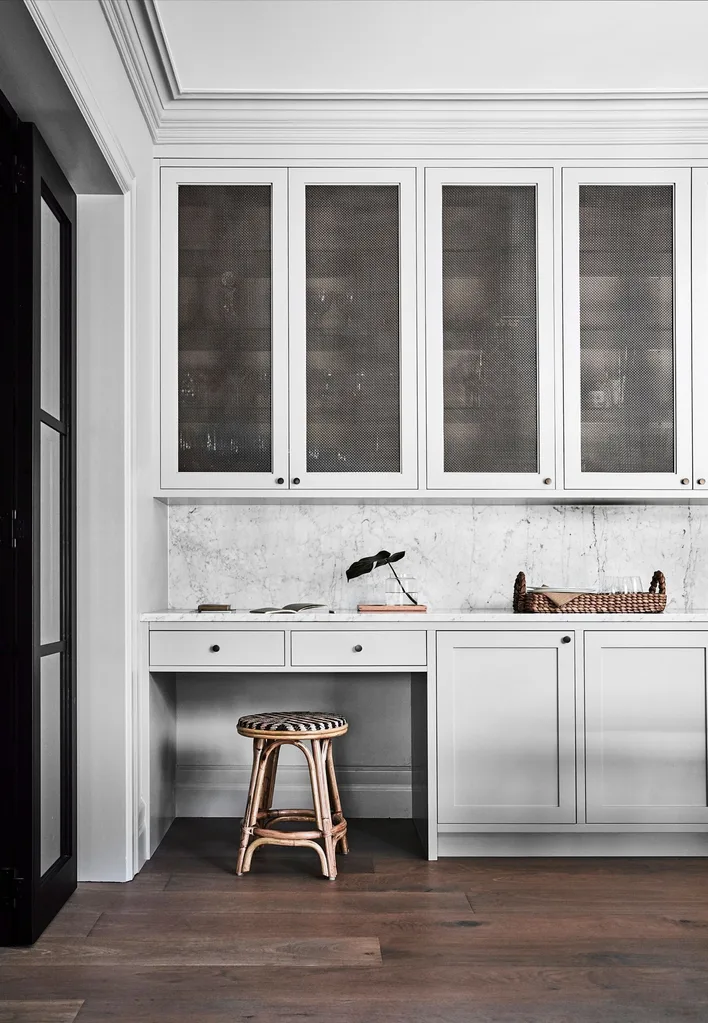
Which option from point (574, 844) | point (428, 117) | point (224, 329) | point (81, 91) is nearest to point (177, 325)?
point (224, 329)

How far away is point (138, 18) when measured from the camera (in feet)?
8.99

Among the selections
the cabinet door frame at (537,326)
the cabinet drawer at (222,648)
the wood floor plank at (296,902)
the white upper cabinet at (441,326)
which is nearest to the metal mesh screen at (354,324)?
the white upper cabinet at (441,326)

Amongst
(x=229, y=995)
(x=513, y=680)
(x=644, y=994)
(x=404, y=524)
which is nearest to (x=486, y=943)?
(x=644, y=994)

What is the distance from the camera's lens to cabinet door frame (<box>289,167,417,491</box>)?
3320 millimetres

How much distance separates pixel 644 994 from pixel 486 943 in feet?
1.40

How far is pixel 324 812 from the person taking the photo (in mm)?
2932

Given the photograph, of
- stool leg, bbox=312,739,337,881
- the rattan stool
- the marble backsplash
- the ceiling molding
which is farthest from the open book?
the ceiling molding

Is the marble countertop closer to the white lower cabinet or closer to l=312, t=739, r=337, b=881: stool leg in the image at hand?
the white lower cabinet

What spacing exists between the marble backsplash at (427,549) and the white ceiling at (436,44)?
1.57 metres

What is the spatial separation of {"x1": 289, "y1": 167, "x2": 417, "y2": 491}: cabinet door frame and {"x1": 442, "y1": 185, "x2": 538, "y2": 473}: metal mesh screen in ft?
0.42

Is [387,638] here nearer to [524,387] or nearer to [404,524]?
[404,524]

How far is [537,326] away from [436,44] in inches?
39.9

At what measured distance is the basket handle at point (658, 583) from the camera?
335cm

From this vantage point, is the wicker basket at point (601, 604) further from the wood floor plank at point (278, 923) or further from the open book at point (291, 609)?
the wood floor plank at point (278, 923)
